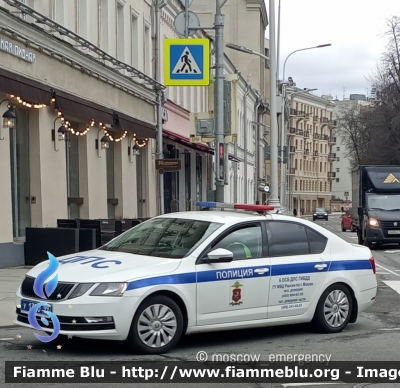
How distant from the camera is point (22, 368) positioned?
289 inches

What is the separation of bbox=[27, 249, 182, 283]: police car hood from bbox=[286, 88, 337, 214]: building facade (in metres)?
108

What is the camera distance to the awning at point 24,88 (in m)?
15.8

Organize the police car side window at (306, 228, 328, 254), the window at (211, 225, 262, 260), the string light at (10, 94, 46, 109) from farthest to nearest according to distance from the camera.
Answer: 1. the string light at (10, 94, 46, 109)
2. the police car side window at (306, 228, 328, 254)
3. the window at (211, 225, 262, 260)

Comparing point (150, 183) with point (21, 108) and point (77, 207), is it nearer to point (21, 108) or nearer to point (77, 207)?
point (77, 207)

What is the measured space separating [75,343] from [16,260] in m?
8.61

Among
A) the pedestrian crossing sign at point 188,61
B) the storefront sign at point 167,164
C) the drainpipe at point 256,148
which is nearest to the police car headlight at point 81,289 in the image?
the pedestrian crossing sign at point 188,61

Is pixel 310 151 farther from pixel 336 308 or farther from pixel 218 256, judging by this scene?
pixel 218 256

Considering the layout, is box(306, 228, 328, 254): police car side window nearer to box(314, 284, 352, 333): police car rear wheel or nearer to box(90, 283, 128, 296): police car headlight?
box(314, 284, 352, 333): police car rear wheel

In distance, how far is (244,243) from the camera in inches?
358

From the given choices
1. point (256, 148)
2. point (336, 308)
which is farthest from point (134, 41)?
point (256, 148)

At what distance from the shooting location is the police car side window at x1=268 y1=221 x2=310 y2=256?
30.6 feet

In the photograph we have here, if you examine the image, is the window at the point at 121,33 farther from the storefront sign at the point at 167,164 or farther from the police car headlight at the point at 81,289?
the police car headlight at the point at 81,289

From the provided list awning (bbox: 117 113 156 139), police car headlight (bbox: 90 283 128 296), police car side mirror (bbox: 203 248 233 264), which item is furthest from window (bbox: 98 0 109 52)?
police car headlight (bbox: 90 283 128 296)

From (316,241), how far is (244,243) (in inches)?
44.2
